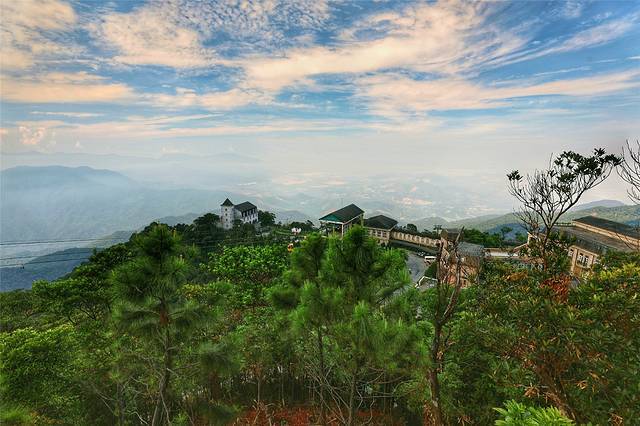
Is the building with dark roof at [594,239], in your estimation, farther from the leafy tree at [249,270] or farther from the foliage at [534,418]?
the foliage at [534,418]

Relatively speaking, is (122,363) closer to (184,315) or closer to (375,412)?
(184,315)

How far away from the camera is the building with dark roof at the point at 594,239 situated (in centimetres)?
2083

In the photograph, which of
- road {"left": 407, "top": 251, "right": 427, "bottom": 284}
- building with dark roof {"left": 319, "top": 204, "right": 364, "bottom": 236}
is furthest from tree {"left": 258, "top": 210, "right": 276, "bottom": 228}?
road {"left": 407, "top": 251, "right": 427, "bottom": 284}

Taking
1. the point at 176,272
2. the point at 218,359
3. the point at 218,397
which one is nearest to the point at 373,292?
the point at 218,359

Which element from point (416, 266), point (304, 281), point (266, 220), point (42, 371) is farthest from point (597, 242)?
point (266, 220)

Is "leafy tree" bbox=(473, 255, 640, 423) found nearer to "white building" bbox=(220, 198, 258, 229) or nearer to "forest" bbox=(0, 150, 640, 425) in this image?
"forest" bbox=(0, 150, 640, 425)

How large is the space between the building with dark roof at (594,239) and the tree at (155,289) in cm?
2169

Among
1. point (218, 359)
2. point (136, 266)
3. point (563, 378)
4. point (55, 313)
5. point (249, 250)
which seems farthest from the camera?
point (249, 250)

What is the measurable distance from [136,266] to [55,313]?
27.4 ft

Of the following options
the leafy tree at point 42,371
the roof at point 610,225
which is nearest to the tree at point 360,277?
the leafy tree at point 42,371

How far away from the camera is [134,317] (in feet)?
14.4

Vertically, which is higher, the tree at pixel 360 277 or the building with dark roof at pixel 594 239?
the tree at pixel 360 277

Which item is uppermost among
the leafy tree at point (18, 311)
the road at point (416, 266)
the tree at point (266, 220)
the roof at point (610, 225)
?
the roof at point (610, 225)

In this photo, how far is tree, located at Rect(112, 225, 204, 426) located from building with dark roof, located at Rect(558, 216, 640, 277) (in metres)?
21.7
